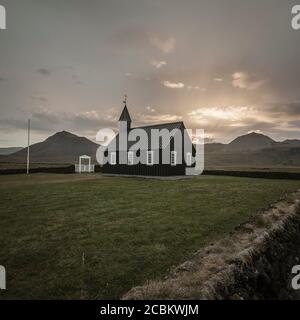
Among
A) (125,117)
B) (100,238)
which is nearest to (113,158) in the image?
(125,117)

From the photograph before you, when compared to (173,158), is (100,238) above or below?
below

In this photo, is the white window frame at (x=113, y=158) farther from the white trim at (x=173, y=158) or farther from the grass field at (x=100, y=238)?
the grass field at (x=100, y=238)

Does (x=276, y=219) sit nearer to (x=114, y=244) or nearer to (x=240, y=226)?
(x=240, y=226)

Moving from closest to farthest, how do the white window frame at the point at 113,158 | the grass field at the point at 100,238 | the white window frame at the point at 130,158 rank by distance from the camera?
1. the grass field at the point at 100,238
2. the white window frame at the point at 130,158
3. the white window frame at the point at 113,158

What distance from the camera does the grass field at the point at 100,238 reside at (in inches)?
252

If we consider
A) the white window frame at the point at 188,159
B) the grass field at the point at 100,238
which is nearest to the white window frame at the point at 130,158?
the white window frame at the point at 188,159

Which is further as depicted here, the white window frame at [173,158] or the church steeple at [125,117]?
the church steeple at [125,117]

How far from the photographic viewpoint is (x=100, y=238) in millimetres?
9438

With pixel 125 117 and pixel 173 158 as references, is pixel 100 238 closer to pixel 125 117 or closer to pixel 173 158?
pixel 173 158

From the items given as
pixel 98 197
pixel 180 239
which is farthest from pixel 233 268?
pixel 98 197

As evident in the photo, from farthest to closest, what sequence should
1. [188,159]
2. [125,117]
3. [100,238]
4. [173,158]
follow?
[125,117] → [188,159] → [173,158] → [100,238]

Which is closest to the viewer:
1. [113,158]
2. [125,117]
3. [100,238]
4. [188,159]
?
[100,238]

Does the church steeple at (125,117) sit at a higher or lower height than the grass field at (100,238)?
higher
